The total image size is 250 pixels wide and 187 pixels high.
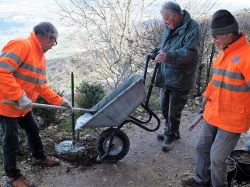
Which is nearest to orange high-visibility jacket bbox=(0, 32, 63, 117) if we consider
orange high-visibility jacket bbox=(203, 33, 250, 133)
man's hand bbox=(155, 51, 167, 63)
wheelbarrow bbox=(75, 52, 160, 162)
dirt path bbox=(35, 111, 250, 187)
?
wheelbarrow bbox=(75, 52, 160, 162)

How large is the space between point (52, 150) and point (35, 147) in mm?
564

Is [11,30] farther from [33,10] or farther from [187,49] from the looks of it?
[187,49]

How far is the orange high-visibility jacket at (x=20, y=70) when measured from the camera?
3.62m

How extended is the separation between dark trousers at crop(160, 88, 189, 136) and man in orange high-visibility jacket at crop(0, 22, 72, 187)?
175 centimetres

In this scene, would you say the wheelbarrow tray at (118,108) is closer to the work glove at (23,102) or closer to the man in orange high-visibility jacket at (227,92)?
the work glove at (23,102)

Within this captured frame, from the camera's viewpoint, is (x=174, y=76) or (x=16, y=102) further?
(x=174, y=76)

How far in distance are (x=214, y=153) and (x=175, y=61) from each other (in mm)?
1386

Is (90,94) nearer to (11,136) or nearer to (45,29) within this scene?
(11,136)

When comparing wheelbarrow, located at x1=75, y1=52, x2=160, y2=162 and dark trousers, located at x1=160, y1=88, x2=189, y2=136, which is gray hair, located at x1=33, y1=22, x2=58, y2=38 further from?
dark trousers, located at x1=160, y1=88, x2=189, y2=136

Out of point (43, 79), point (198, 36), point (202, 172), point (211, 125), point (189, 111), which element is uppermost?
point (198, 36)

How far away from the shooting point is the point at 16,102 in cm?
380

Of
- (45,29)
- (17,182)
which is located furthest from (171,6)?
(17,182)

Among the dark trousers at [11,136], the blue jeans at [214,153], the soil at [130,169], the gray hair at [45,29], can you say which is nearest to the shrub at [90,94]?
the soil at [130,169]

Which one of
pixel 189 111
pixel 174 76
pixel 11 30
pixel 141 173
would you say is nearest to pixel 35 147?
pixel 141 173
